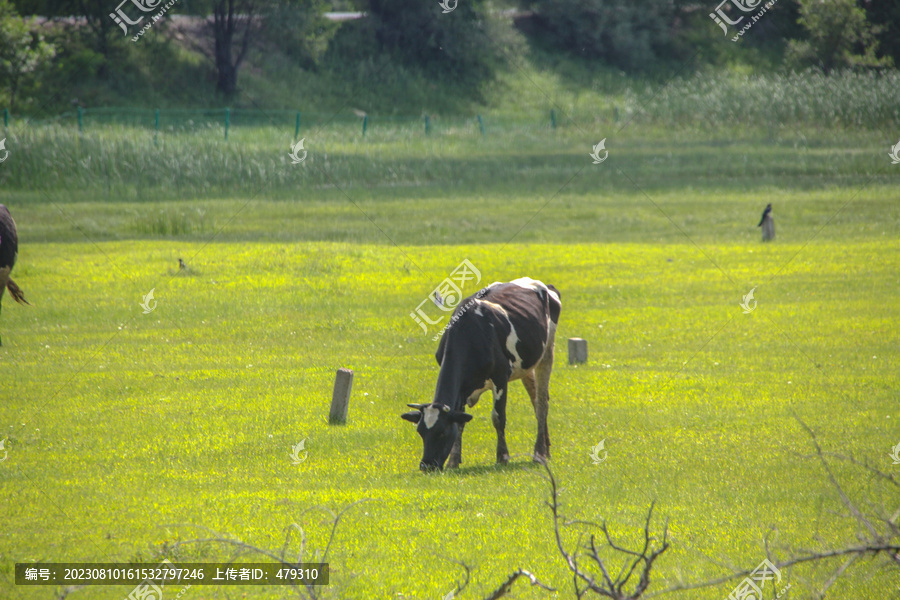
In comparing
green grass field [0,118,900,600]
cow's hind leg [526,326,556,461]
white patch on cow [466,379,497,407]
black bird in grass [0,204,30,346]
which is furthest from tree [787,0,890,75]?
white patch on cow [466,379,497,407]

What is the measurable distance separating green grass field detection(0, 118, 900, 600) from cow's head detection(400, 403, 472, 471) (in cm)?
28

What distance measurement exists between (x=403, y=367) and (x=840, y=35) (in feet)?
174

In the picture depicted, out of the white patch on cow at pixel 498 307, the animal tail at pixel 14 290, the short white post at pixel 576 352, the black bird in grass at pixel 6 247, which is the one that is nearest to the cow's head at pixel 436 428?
the white patch on cow at pixel 498 307

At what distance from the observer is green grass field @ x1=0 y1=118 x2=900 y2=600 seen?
8.94m

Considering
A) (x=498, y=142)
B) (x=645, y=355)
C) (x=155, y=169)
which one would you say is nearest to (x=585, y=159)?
(x=498, y=142)

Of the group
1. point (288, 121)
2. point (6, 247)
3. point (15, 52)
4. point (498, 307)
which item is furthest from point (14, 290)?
point (288, 121)

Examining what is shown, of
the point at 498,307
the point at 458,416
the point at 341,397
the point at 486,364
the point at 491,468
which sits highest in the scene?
the point at 498,307

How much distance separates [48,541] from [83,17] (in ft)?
182

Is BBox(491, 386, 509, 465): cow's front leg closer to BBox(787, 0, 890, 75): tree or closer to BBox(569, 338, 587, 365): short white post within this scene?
BBox(569, 338, 587, 365): short white post

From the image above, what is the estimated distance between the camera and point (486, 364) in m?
10.9

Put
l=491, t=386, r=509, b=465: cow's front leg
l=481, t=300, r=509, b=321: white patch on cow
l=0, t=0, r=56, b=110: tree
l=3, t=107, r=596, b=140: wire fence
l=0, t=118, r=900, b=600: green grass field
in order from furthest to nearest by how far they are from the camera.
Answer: l=3, t=107, r=596, b=140: wire fence → l=0, t=0, r=56, b=110: tree → l=481, t=300, r=509, b=321: white patch on cow → l=491, t=386, r=509, b=465: cow's front leg → l=0, t=118, r=900, b=600: green grass field

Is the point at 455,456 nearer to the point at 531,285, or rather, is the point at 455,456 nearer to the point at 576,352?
the point at 531,285

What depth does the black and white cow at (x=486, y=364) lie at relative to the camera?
413 inches

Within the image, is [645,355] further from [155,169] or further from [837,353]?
[155,169]
